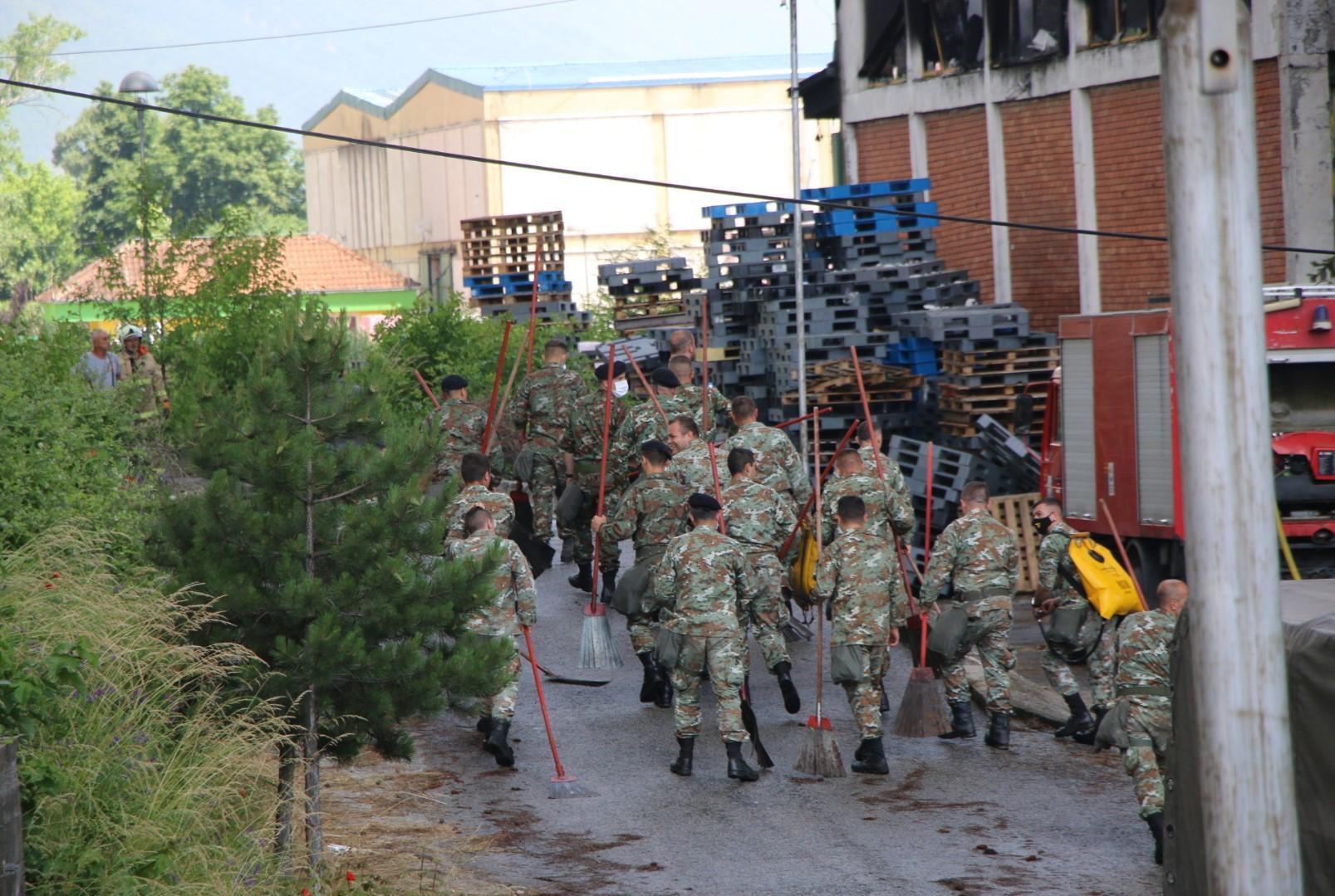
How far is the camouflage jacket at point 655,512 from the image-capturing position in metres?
12.5

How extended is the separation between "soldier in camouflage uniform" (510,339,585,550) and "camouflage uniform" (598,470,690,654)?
3.30 meters

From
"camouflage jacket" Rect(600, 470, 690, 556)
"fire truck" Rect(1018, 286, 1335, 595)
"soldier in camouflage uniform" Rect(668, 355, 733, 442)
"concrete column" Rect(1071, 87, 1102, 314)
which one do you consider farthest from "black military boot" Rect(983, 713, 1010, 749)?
"concrete column" Rect(1071, 87, 1102, 314)

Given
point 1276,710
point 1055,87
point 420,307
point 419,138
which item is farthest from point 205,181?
point 1276,710

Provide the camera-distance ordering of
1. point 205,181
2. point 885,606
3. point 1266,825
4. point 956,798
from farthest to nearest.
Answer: point 205,181 < point 885,606 < point 956,798 < point 1266,825

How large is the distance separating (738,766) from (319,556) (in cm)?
375

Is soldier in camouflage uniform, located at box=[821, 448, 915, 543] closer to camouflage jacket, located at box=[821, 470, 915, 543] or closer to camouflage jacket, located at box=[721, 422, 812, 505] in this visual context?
camouflage jacket, located at box=[821, 470, 915, 543]

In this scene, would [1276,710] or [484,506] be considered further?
[484,506]

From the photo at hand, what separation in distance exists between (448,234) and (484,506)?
47466mm

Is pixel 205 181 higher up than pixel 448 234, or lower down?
higher up

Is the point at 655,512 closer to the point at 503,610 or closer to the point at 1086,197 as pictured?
the point at 503,610

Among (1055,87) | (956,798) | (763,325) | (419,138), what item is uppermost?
(419,138)

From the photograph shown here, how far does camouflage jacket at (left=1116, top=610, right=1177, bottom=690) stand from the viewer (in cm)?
871

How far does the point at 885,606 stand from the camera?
35.8 ft

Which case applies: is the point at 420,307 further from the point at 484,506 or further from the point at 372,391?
the point at 372,391
